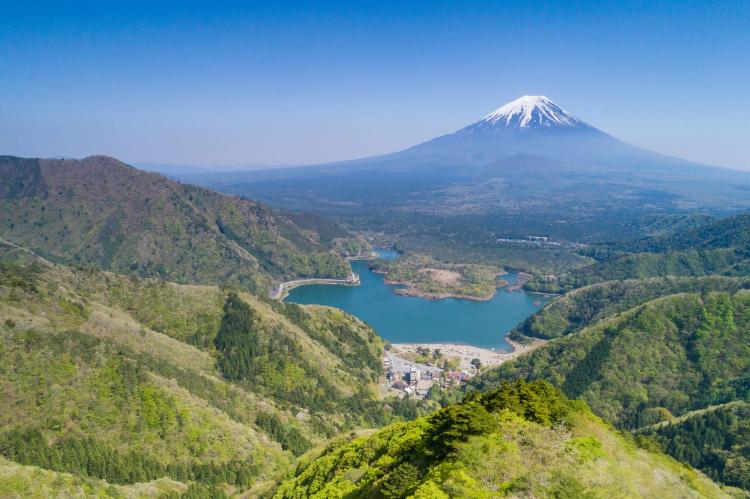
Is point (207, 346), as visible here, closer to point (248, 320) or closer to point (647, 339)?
point (248, 320)

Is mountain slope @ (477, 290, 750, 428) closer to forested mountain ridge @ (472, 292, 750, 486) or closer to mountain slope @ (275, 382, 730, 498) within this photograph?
forested mountain ridge @ (472, 292, 750, 486)

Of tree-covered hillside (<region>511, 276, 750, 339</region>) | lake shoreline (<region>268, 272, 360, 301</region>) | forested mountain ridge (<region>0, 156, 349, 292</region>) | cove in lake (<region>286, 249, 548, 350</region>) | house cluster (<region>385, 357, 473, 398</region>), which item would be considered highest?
forested mountain ridge (<region>0, 156, 349, 292</region>)

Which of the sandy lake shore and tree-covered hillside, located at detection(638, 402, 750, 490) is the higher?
tree-covered hillside, located at detection(638, 402, 750, 490)

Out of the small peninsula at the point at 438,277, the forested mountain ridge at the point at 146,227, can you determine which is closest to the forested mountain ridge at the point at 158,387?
the small peninsula at the point at 438,277

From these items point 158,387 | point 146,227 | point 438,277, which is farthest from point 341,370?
point 146,227

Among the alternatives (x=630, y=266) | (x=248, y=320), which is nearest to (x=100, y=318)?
(x=248, y=320)

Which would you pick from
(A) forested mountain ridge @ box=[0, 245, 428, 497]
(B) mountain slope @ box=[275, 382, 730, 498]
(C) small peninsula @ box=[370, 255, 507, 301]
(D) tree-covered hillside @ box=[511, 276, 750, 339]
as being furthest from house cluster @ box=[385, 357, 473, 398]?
(C) small peninsula @ box=[370, 255, 507, 301]

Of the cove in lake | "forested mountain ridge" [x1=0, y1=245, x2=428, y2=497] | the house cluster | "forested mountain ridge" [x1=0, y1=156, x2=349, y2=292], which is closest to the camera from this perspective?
"forested mountain ridge" [x1=0, y1=245, x2=428, y2=497]
